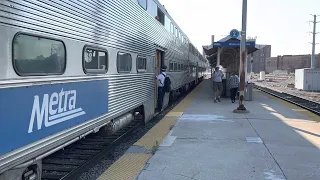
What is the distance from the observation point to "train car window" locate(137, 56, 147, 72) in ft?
26.4

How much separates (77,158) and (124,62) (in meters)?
2.05

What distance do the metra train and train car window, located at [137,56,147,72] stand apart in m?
0.62

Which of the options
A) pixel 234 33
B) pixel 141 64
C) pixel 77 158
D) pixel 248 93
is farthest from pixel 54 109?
pixel 248 93

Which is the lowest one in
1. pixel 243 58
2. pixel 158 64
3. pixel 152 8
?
pixel 158 64

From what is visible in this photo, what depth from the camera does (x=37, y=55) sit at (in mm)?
3734

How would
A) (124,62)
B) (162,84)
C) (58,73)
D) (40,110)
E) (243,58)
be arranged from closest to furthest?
(40,110) < (58,73) < (124,62) < (162,84) < (243,58)

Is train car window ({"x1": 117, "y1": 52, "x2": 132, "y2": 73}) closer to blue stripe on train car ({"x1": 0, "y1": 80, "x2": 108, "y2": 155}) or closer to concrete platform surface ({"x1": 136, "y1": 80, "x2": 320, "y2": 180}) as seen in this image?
blue stripe on train car ({"x1": 0, "y1": 80, "x2": 108, "y2": 155})

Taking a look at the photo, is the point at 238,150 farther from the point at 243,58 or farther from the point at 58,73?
the point at 243,58

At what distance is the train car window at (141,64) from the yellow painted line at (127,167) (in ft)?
8.37

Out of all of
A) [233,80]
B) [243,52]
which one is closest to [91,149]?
[243,52]

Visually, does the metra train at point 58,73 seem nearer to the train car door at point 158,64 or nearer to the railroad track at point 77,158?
the railroad track at point 77,158

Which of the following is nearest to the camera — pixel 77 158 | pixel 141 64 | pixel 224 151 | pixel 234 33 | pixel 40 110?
pixel 40 110

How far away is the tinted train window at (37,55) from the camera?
338cm

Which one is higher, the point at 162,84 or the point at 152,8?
the point at 152,8
